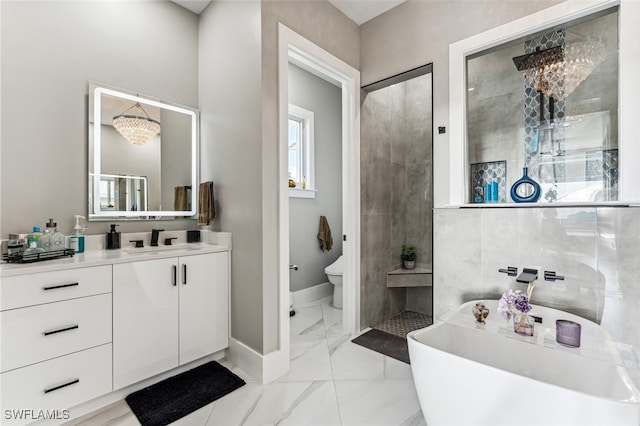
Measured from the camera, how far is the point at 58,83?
189cm

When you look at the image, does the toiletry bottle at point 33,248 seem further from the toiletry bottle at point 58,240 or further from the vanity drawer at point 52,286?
the vanity drawer at point 52,286

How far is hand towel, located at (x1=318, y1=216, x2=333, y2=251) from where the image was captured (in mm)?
3738

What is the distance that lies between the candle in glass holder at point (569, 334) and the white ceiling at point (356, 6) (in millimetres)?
2566

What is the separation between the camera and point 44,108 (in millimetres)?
1832

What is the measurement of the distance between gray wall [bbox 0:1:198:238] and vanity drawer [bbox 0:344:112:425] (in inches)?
33.1

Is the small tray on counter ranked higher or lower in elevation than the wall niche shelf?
higher

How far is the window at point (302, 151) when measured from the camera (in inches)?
142

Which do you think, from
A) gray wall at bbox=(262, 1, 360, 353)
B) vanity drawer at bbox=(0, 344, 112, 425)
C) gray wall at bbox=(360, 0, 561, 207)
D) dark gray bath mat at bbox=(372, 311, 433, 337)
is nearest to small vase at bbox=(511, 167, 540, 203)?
gray wall at bbox=(360, 0, 561, 207)

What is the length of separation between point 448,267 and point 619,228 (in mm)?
918

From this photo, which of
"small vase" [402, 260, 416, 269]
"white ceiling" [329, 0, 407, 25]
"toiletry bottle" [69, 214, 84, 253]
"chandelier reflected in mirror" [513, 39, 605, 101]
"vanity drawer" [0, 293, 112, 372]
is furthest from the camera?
"small vase" [402, 260, 416, 269]

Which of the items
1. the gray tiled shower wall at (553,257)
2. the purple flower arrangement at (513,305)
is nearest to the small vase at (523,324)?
the purple flower arrangement at (513,305)

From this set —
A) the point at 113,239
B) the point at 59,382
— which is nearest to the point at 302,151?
the point at 113,239

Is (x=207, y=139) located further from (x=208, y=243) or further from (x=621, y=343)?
(x=621, y=343)

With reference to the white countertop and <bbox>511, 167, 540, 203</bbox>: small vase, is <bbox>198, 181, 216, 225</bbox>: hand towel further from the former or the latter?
<bbox>511, 167, 540, 203</bbox>: small vase
